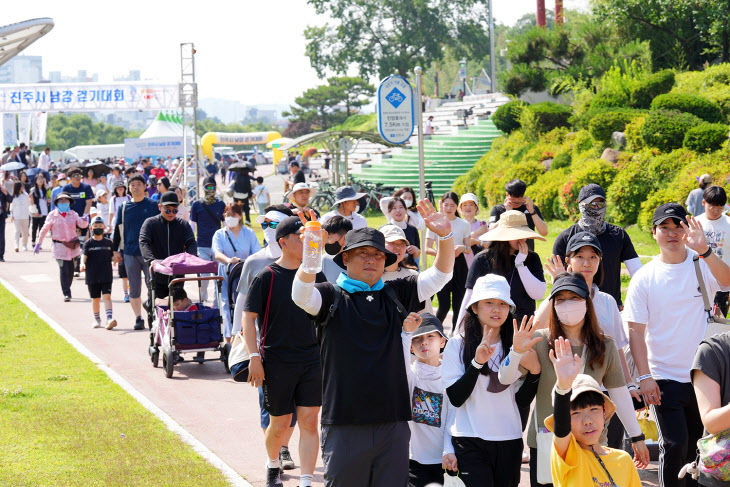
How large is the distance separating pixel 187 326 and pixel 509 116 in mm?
25124

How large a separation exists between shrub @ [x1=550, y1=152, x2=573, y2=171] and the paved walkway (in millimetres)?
13324

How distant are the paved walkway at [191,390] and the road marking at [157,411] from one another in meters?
0.09

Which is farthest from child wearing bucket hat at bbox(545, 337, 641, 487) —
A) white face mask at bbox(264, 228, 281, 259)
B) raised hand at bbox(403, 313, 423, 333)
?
white face mask at bbox(264, 228, 281, 259)

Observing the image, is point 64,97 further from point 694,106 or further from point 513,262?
point 513,262

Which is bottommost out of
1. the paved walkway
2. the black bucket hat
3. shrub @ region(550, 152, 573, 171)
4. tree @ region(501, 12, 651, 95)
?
the paved walkway

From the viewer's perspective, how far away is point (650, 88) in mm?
25672

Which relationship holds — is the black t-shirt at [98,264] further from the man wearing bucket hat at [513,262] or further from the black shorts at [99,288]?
the man wearing bucket hat at [513,262]

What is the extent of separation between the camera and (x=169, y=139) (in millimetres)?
63156

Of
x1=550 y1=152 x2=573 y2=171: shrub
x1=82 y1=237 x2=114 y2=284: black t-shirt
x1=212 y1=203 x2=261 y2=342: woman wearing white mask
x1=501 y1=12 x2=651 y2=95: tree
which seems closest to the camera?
x1=212 y1=203 x2=261 y2=342: woman wearing white mask

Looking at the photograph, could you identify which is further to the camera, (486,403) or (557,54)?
(557,54)

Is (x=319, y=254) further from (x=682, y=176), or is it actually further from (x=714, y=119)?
(x=714, y=119)

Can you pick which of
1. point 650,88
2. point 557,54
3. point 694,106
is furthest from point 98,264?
point 557,54

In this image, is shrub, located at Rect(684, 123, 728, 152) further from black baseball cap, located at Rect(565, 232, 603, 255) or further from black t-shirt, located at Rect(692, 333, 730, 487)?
black t-shirt, located at Rect(692, 333, 730, 487)

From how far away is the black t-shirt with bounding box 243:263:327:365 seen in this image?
249 inches
